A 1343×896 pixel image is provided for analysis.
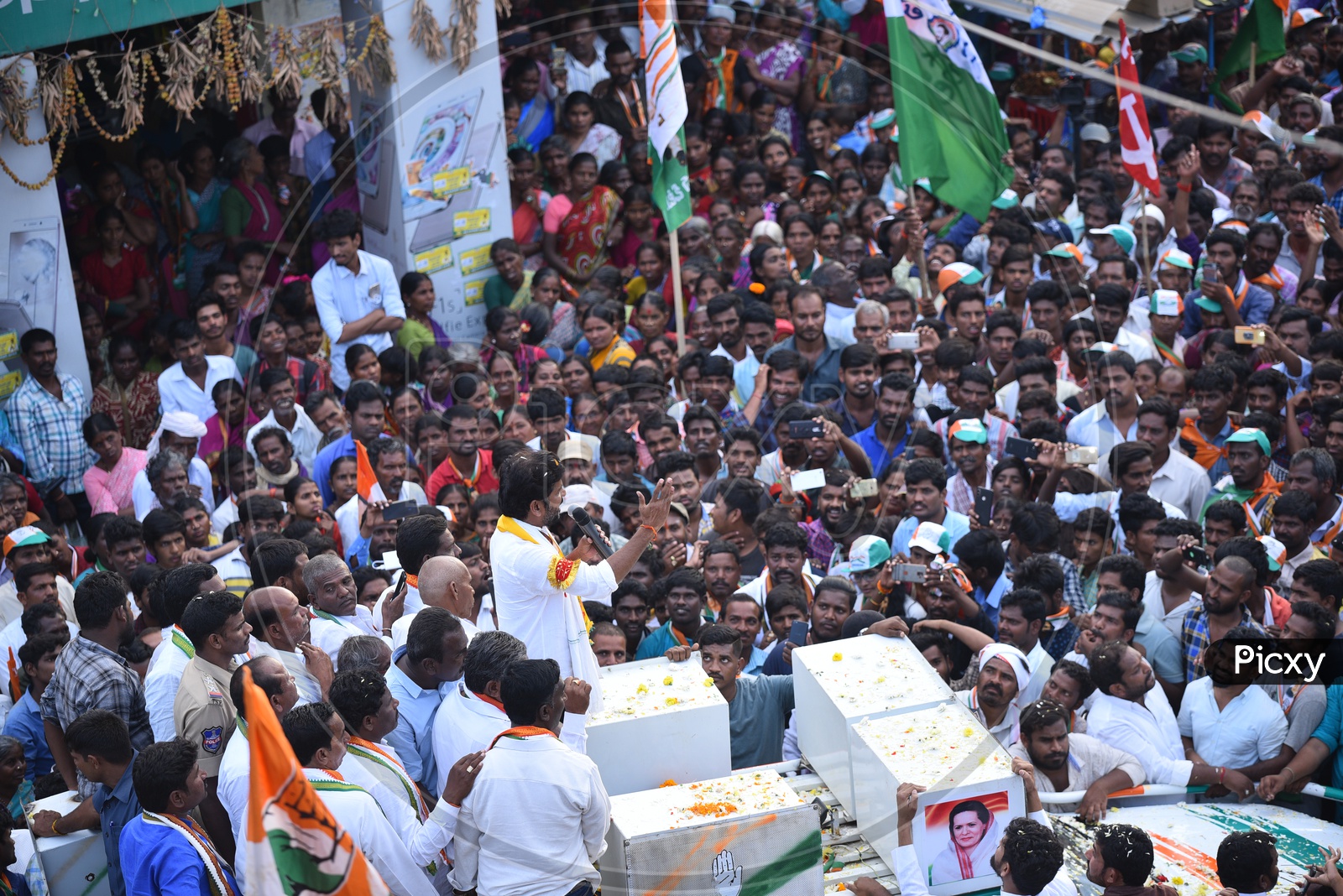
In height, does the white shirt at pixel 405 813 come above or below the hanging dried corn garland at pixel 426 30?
below

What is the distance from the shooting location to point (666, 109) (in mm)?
10047

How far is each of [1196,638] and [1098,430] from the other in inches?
88.5

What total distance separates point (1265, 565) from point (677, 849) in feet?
12.5

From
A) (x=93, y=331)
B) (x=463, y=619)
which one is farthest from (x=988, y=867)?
(x=93, y=331)

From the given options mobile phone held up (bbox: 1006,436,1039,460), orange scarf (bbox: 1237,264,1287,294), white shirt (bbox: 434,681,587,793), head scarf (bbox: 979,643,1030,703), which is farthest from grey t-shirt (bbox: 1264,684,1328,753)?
orange scarf (bbox: 1237,264,1287,294)

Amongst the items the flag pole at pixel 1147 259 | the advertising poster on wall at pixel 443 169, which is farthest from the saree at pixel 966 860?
the advertising poster on wall at pixel 443 169

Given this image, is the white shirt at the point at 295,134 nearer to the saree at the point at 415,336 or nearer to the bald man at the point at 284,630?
the saree at the point at 415,336

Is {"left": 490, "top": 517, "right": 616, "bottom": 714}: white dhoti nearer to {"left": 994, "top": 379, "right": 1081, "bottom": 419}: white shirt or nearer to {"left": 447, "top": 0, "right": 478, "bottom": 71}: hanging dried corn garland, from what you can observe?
{"left": 994, "top": 379, "right": 1081, "bottom": 419}: white shirt

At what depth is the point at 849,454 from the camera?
8828 mm

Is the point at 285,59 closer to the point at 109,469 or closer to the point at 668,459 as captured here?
the point at 109,469

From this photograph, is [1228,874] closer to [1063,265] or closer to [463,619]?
→ [463,619]

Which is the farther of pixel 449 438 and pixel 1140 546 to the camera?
pixel 449 438

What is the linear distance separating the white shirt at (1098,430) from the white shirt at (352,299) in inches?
189

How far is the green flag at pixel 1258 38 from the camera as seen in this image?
14195 millimetres
